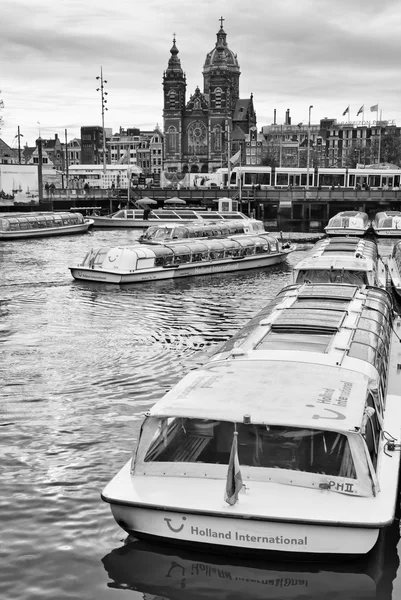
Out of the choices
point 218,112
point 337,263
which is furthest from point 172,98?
point 337,263

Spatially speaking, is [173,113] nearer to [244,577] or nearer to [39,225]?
[39,225]

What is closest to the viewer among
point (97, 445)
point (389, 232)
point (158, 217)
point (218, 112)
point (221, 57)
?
point (97, 445)

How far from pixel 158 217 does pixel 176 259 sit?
38011mm

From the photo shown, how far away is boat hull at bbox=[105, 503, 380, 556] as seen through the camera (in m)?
8.79

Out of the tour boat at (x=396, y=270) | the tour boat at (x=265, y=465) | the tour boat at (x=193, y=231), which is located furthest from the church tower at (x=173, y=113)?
the tour boat at (x=265, y=465)

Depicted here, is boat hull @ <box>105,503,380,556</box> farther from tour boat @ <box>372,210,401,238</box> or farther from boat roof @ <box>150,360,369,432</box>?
tour boat @ <box>372,210,401,238</box>

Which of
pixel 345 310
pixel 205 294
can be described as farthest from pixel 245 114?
pixel 345 310

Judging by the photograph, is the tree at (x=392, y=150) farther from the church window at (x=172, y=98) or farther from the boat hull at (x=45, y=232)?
the boat hull at (x=45, y=232)

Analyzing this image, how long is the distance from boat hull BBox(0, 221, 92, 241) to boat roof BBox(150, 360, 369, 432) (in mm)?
50348

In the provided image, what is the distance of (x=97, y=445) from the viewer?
46.7 ft

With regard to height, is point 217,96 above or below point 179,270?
above

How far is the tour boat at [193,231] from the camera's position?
51612 millimetres

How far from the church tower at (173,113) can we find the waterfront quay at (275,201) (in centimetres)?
7412

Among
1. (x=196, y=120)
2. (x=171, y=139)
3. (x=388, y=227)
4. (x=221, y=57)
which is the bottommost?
(x=388, y=227)
